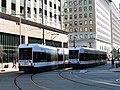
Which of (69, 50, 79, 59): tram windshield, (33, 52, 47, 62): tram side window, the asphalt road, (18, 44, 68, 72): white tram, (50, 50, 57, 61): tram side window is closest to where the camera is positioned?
the asphalt road

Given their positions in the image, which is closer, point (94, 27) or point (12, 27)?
point (12, 27)

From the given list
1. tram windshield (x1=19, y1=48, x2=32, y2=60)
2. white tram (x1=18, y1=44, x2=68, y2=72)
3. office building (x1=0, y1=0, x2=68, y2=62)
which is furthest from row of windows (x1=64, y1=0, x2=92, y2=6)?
tram windshield (x1=19, y1=48, x2=32, y2=60)

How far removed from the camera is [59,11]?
8069 centimetres

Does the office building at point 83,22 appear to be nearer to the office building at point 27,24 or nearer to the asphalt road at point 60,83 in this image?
the office building at point 27,24

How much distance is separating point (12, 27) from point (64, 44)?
31927mm

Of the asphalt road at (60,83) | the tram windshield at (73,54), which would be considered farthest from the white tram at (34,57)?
the asphalt road at (60,83)

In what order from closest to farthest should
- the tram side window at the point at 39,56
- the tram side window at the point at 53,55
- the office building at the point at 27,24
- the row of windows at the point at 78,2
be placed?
the tram side window at the point at 39,56, the tram side window at the point at 53,55, the office building at the point at 27,24, the row of windows at the point at 78,2

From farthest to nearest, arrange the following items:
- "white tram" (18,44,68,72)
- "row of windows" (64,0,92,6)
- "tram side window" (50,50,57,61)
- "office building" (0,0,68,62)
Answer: "row of windows" (64,0,92,6), "office building" (0,0,68,62), "tram side window" (50,50,57,61), "white tram" (18,44,68,72)

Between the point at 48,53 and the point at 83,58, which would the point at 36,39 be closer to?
the point at 83,58

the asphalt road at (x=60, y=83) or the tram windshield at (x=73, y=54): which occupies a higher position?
the tram windshield at (x=73, y=54)

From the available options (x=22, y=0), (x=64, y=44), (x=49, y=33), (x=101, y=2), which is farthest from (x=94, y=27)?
(x=22, y=0)

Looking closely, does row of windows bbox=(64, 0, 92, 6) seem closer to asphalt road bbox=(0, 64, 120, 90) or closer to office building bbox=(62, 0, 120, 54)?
office building bbox=(62, 0, 120, 54)

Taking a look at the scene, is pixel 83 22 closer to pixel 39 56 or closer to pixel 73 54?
pixel 73 54

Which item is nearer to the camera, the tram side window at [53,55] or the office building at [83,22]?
the tram side window at [53,55]
